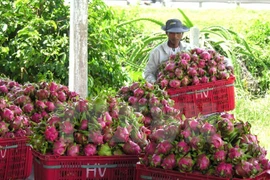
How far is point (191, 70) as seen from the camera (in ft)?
16.2

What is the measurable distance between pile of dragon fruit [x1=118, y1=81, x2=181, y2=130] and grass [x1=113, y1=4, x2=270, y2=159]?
377 cm

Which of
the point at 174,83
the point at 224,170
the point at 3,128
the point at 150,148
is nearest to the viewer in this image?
the point at 224,170

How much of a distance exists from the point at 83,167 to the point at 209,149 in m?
0.62

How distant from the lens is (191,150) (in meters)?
2.81

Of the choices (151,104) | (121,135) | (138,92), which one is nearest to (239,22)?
(138,92)

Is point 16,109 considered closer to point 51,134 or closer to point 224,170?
point 51,134

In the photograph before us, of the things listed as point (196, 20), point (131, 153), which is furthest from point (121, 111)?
point (196, 20)

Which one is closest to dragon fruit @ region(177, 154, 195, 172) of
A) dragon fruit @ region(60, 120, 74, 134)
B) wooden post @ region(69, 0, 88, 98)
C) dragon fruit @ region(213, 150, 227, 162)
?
dragon fruit @ region(213, 150, 227, 162)

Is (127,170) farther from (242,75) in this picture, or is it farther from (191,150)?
(242,75)

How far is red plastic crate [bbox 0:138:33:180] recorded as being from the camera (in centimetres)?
340

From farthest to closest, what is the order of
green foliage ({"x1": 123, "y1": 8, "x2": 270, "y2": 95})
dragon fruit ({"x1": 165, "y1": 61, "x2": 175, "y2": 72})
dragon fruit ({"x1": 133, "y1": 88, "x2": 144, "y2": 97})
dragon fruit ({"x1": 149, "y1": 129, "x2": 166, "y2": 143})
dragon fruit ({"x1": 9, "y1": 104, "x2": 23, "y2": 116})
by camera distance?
green foliage ({"x1": 123, "y1": 8, "x2": 270, "y2": 95}) < dragon fruit ({"x1": 165, "y1": 61, "x2": 175, "y2": 72}) < dragon fruit ({"x1": 133, "y1": 88, "x2": 144, "y2": 97}) < dragon fruit ({"x1": 9, "y1": 104, "x2": 23, "y2": 116}) < dragon fruit ({"x1": 149, "y1": 129, "x2": 166, "y2": 143})

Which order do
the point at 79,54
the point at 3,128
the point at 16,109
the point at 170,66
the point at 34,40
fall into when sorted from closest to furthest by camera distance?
the point at 3,128, the point at 16,109, the point at 170,66, the point at 79,54, the point at 34,40

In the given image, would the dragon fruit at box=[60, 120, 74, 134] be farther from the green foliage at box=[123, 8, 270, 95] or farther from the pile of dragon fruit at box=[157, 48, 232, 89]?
the green foliage at box=[123, 8, 270, 95]

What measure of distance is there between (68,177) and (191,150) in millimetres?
615
